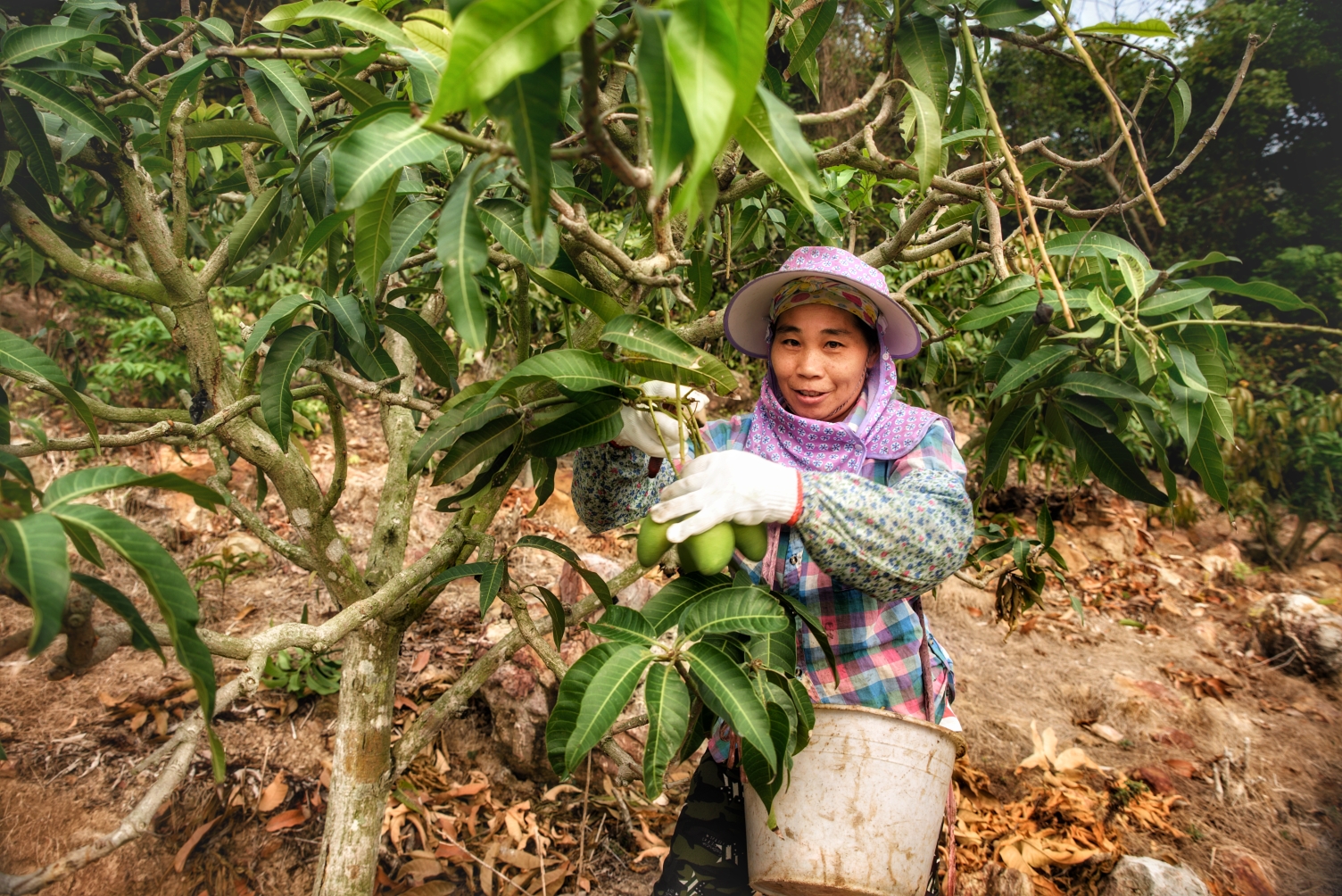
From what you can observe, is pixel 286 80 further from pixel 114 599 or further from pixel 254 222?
pixel 114 599

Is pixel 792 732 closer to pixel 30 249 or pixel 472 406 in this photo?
pixel 472 406

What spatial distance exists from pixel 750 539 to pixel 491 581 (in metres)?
0.42

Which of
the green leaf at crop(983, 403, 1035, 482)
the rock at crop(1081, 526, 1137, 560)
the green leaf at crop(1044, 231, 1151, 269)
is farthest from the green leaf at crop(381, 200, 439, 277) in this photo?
the rock at crop(1081, 526, 1137, 560)

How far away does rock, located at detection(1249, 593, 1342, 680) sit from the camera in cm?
367

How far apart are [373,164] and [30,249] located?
1.53 metres

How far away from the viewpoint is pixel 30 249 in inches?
66.1

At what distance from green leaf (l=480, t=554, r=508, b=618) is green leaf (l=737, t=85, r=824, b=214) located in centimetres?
77

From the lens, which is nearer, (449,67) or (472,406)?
(449,67)

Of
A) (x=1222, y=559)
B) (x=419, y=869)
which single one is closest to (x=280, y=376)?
(x=419, y=869)

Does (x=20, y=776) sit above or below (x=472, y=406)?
below

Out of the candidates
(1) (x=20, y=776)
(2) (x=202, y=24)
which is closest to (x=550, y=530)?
(1) (x=20, y=776)

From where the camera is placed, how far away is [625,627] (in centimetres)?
94

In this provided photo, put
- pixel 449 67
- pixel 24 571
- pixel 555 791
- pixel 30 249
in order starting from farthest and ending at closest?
1. pixel 555 791
2. pixel 30 249
3. pixel 24 571
4. pixel 449 67

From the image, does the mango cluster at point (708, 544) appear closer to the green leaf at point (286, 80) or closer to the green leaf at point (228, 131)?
the green leaf at point (286, 80)
